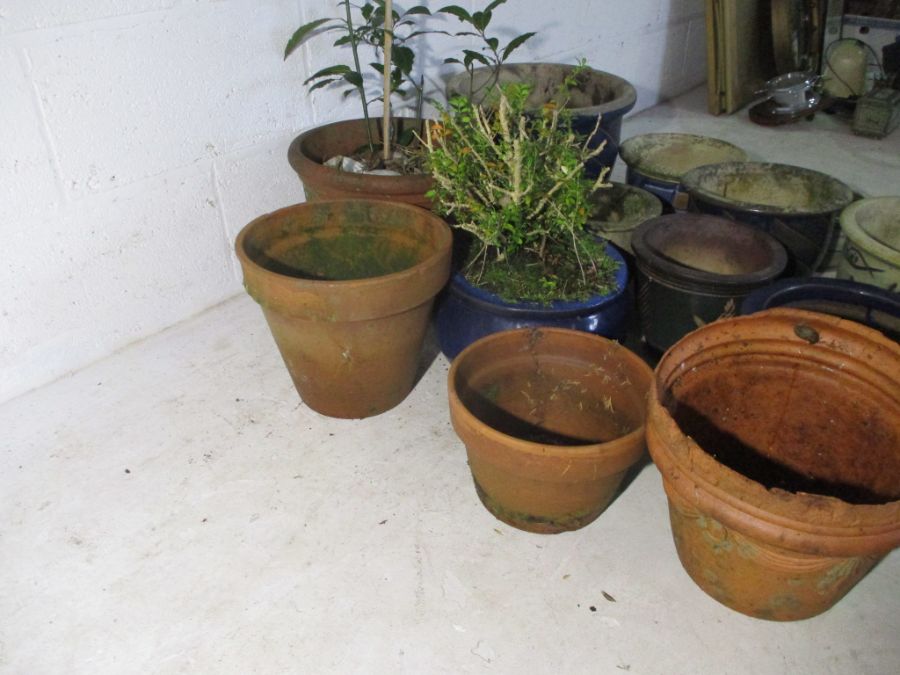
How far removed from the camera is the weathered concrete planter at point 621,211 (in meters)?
1.84

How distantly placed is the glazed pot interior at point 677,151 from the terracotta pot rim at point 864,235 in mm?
557

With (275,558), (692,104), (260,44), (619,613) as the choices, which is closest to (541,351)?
(619,613)

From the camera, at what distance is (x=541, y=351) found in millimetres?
1445

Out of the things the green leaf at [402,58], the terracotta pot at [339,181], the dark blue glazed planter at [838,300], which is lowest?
the dark blue glazed planter at [838,300]

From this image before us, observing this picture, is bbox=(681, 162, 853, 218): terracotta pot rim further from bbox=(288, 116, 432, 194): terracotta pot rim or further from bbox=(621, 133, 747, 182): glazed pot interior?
bbox=(288, 116, 432, 194): terracotta pot rim

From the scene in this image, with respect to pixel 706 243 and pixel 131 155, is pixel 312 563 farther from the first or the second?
pixel 706 243

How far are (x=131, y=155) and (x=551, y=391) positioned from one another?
3.76 ft

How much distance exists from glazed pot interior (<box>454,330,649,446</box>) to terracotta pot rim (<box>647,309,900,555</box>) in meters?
0.28

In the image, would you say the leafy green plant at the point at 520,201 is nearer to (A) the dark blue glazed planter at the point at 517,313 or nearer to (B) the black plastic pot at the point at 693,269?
(A) the dark blue glazed planter at the point at 517,313

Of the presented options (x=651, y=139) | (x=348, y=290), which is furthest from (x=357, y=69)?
(x=651, y=139)

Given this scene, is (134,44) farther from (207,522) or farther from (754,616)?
(754,616)

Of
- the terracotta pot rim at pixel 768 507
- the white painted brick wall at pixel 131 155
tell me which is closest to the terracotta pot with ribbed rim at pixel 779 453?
the terracotta pot rim at pixel 768 507

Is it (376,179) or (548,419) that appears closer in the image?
(548,419)

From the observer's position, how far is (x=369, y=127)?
1.92 meters
